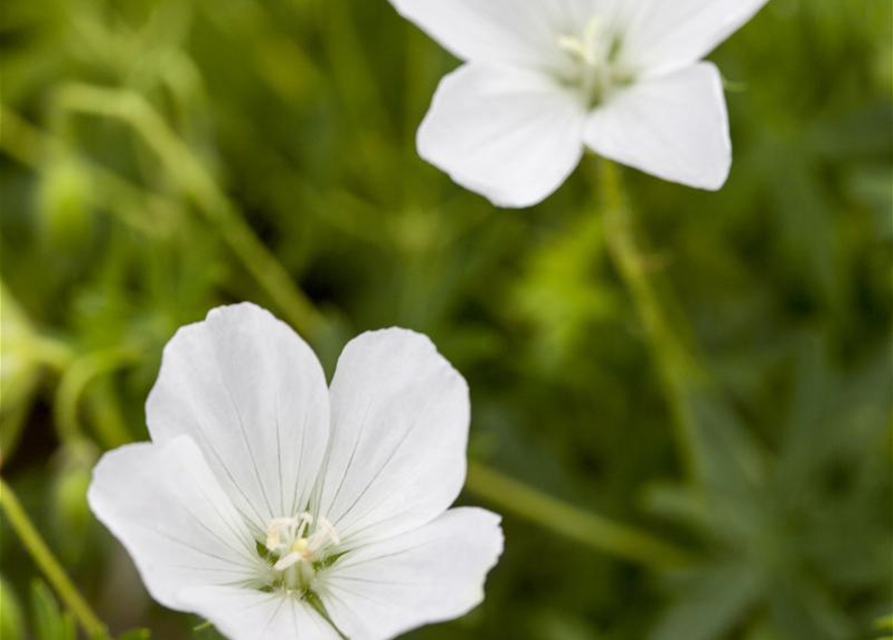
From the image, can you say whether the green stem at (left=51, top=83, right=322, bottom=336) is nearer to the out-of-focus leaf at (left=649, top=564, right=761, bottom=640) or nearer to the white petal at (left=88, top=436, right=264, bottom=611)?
the out-of-focus leaf at (left=649, top=564, right=761, bottom=640)

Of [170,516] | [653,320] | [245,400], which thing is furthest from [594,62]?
[170,516]

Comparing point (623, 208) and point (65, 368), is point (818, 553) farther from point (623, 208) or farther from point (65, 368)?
point (65, 368)

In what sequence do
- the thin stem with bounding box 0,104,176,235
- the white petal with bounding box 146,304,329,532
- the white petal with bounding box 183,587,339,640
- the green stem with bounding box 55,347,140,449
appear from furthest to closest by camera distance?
the thin stem with bounding box 0,104,176,235 < the green stem with bounding box 55,347,140,449 < the white petal with bounding box 146,304,329,532 < the white petal with bounding box 183,587,339,640

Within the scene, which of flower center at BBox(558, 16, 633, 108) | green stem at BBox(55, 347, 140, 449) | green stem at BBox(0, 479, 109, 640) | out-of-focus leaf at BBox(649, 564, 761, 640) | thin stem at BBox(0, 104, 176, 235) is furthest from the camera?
thin stem at BBox(0, 104, 176, 235)

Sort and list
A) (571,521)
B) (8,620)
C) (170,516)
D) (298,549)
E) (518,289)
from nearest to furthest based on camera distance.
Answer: (170,516) → (298,549) → (8,620) → (571,521) → (518,289)

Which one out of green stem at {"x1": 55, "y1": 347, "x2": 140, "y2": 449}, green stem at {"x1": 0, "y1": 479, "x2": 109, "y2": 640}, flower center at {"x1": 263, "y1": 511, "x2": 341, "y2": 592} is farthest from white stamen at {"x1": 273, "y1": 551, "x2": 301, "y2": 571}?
green stem at {"x1": 55, "y1": 347, "x2": 140, "y2": 449}

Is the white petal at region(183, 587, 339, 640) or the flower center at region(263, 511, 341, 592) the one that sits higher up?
the white petal at region(183, 587, 339, 640)

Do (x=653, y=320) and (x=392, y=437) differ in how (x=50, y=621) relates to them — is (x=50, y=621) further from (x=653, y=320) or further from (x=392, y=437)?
(x=653, y=320)

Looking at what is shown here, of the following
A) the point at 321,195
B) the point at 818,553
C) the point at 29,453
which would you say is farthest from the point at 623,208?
the point at 29,453
